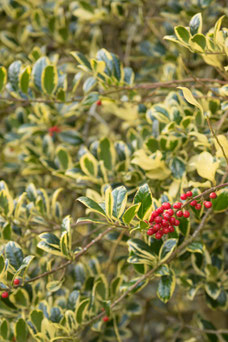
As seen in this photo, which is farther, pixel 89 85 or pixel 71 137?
pixel 71 137

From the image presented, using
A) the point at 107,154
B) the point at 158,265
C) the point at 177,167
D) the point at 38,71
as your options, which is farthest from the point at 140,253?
the point at 38,71

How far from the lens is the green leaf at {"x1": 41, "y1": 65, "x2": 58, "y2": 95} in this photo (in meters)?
1.21

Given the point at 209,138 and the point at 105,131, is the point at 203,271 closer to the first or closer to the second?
the point at 209,138

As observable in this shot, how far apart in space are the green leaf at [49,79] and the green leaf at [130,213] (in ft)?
1.76

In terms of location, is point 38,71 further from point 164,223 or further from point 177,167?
point 164,223

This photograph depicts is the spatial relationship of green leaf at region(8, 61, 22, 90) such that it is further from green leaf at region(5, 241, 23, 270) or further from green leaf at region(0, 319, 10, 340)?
green leaf at region(0, 319, 10, 340)

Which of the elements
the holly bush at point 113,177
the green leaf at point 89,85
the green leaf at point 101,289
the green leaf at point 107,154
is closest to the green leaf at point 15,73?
the holly bush at point 113,177

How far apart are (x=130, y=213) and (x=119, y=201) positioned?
62 mm

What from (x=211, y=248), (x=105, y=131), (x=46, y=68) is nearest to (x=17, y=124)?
(x=105, y=131)

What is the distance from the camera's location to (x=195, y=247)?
103 centimetres

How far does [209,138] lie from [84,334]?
2.16ft

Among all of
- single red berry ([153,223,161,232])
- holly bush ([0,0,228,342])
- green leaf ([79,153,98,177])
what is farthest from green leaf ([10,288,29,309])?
single red berry ([153,223,161,232])

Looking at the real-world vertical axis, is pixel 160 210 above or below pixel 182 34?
below

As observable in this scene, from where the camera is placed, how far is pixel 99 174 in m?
1.25
